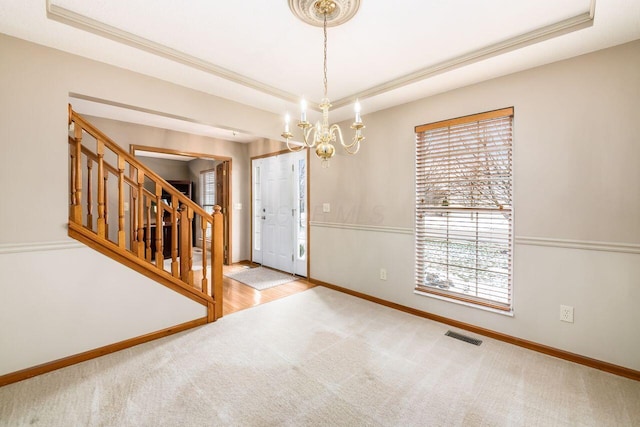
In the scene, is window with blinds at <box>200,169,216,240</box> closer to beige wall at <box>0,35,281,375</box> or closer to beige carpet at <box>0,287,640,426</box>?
beige wall at <box>0,35,281,375</box>

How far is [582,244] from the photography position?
2.19m

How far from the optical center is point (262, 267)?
205 inches

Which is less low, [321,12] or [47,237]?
[321,12]

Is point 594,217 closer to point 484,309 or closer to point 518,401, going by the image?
point 484,309

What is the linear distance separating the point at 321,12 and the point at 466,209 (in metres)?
2.11

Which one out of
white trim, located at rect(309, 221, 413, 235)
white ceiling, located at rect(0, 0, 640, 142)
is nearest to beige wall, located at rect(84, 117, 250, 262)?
white trim, located at rect(309, 221, 413, 235)

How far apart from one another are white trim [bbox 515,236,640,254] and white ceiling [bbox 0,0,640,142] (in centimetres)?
144

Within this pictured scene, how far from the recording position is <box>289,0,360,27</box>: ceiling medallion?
169 centimetres

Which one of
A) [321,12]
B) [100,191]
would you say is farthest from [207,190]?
[321,12]

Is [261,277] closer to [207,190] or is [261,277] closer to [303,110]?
[303,110]

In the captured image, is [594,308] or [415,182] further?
[415,182]

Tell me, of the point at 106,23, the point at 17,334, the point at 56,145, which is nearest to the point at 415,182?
the point at 106,23

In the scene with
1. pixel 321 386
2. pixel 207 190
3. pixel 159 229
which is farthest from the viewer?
pixel 207 190

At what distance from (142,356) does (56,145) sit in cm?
174
